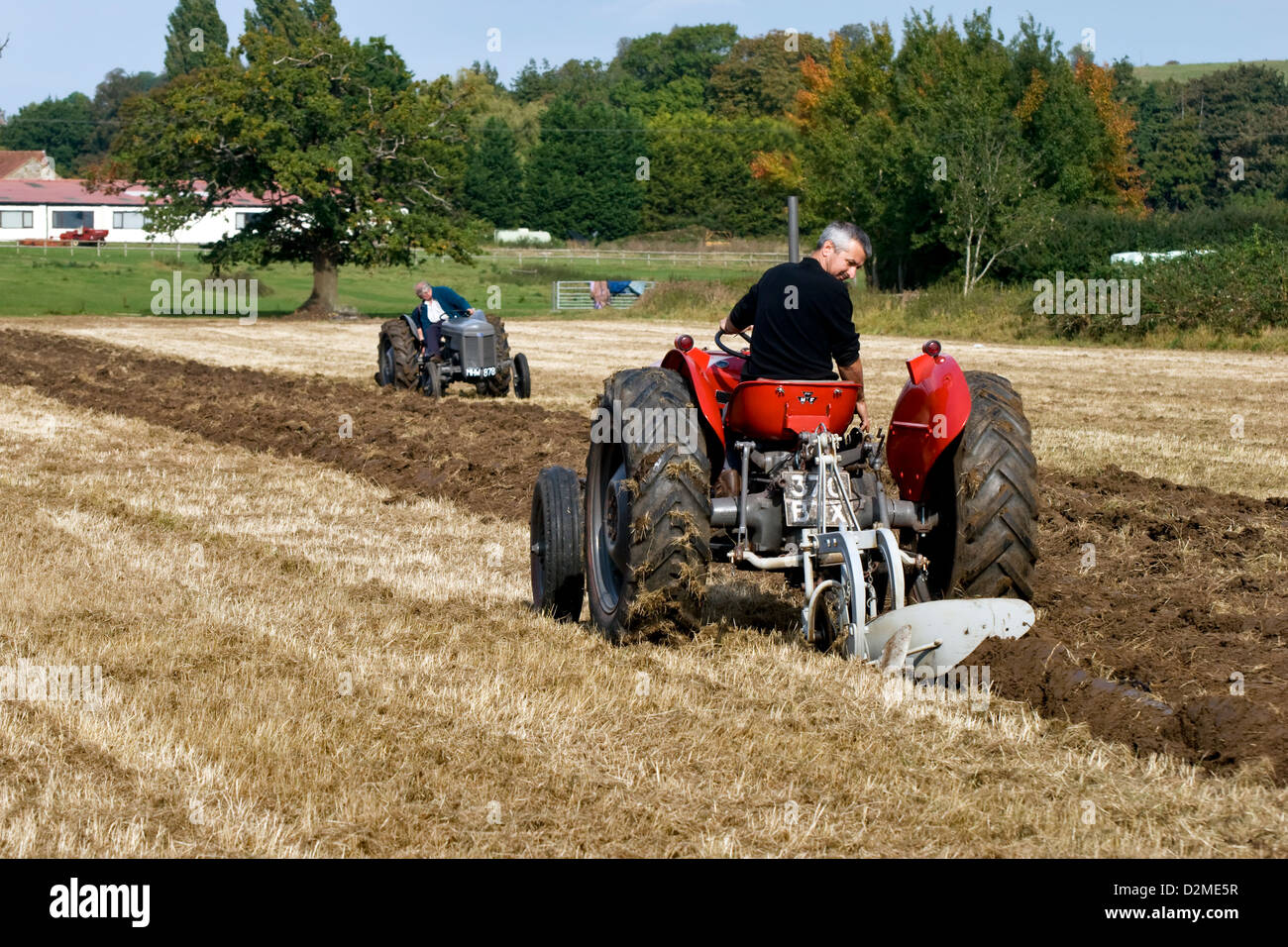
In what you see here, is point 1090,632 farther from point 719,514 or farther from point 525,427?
point 525,427

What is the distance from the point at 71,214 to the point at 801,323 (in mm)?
88047

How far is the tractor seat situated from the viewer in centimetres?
631

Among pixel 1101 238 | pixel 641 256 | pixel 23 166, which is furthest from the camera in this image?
pixel 23 166

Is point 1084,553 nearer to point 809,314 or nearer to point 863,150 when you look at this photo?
point 809,314

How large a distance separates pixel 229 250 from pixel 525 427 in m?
29.2

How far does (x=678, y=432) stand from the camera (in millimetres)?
6258

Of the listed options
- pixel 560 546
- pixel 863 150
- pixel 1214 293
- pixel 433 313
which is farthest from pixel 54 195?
pixel 560 546

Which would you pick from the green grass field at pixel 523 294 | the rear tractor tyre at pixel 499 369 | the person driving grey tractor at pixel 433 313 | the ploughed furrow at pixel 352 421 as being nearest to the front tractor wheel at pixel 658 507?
the ploughed furrow at pixel 352 421

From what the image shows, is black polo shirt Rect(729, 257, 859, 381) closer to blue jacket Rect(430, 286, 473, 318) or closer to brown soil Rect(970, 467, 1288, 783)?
brown soil Rect(970, 467, 1288, 783)

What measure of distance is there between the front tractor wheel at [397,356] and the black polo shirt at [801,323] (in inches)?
486

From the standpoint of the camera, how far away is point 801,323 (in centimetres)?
634

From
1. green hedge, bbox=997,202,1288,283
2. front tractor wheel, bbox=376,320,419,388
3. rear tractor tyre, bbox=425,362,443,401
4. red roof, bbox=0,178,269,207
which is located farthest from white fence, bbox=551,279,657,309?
Result: red roof, bbox=0,178,269,207

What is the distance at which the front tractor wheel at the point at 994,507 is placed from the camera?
630cm
